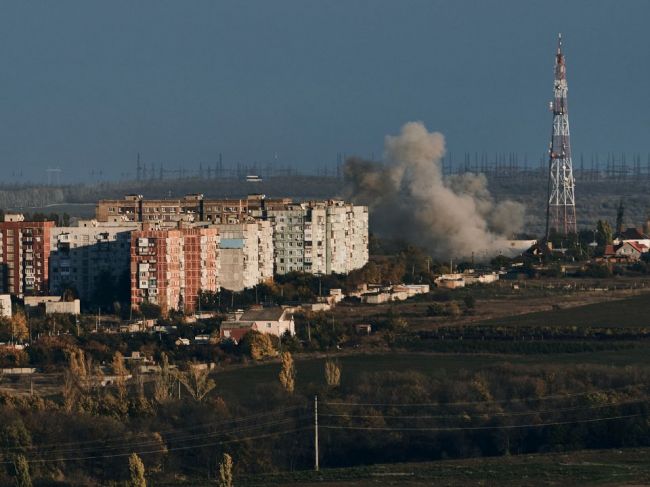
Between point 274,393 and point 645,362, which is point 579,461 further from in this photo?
point 645,362

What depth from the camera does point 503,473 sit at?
32.2 metres

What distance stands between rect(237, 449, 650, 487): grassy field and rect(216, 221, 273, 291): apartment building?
81.7 ft

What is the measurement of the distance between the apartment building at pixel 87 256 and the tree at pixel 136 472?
25.1 meters

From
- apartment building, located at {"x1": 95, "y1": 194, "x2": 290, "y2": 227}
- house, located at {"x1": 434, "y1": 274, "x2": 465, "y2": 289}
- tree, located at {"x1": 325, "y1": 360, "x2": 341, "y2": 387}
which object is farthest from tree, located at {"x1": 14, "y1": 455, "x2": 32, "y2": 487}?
apartment building, located at {"x1": 95, "y1": 194, "x2": 290, "y2": 227}

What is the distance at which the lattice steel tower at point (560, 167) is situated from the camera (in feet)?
251

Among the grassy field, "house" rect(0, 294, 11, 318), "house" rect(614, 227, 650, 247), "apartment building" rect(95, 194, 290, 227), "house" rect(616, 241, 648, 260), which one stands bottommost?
the grassy field

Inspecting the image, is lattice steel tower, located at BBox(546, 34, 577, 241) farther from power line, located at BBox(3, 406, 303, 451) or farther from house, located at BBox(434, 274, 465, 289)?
power line, located at BBox(3, 406, 303, 451)

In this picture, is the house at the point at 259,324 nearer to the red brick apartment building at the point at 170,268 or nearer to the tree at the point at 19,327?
the tree at the point at 19,327

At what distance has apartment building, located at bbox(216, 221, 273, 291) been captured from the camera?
2288 inches

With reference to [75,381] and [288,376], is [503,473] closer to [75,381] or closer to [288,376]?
[288,376]

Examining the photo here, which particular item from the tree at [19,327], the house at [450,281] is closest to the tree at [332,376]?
the tree at [19,327]

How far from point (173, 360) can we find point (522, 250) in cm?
2968

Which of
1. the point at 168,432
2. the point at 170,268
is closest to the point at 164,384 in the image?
the point at 168,432

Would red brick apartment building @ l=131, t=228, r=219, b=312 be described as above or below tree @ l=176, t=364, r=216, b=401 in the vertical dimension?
above
